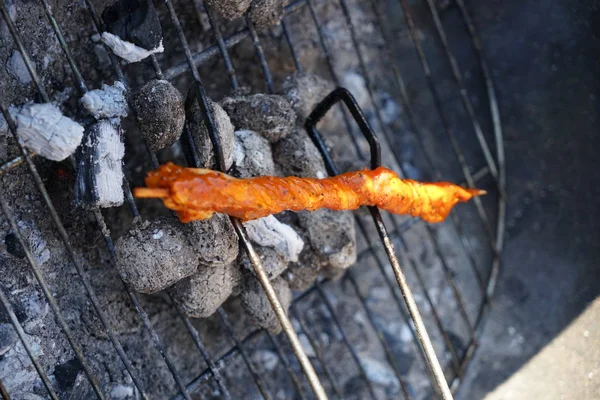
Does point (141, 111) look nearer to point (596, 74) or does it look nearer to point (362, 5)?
point (362, 5)

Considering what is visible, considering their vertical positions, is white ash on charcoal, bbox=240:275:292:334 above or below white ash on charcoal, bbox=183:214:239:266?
below

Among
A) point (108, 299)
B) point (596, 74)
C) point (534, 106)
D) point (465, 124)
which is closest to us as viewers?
point (108, 299)

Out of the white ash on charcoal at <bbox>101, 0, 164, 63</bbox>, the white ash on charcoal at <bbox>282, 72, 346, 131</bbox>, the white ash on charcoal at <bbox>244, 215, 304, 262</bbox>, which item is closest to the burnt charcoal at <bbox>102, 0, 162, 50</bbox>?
the white ash on charcoal at <bbox>101, 0, 164, 63</bbox>

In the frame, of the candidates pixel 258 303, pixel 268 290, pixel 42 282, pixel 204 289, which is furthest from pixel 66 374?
pixel 268 290

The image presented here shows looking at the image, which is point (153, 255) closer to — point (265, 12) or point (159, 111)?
point (159, 111)

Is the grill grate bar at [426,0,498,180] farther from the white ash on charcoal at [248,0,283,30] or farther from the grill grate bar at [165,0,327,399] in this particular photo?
the grill grate bar at [165,0,327,399]

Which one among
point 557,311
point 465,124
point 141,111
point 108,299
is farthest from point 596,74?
point 108,299
